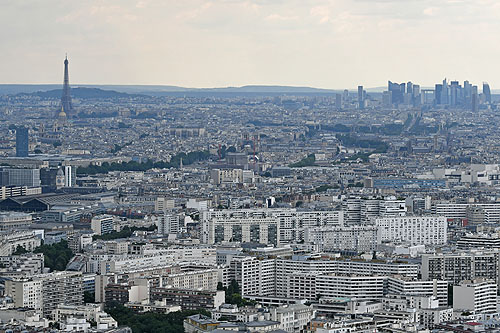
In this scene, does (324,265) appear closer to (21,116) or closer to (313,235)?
(313,235)

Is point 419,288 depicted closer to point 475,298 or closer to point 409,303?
point 475,298

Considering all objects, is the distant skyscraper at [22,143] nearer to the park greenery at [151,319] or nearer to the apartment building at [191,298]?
the apartment building at [191,298]

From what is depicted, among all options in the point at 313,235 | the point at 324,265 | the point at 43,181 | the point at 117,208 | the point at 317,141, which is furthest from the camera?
the point at 317,141

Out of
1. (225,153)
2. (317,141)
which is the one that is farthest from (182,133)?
(225,153)

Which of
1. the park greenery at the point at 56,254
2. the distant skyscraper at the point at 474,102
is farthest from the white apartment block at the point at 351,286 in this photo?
the distant skyscraper at the point at 474,102

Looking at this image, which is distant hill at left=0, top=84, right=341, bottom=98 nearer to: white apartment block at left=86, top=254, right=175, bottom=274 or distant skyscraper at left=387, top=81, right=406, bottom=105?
distant skyscraper at left=387, top=81, right=406, bottom=105
